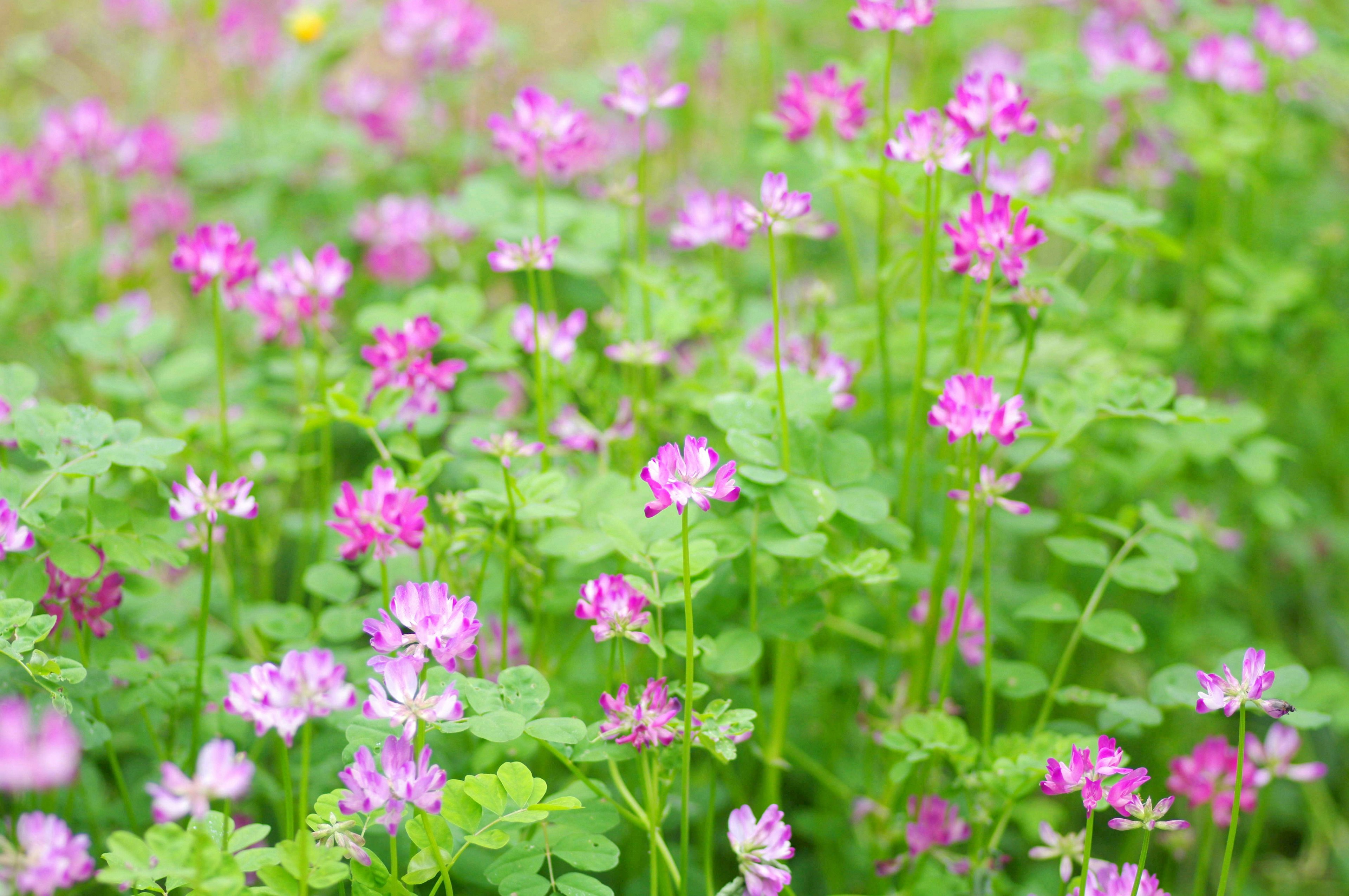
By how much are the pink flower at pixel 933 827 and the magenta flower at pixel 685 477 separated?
578 mm

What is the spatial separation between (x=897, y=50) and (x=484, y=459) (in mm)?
2206

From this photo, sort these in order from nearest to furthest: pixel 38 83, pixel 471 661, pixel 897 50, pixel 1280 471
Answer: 1. pixel 471 661
2. pixel 1280 471
3. pixel 897 50
4. pixel 38 83

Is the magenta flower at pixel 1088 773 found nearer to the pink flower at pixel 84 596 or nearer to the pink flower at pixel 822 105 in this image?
the pink flower at pixel 822 105

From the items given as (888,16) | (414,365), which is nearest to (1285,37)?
(888,16)

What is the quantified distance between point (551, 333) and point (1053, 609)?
0.79m

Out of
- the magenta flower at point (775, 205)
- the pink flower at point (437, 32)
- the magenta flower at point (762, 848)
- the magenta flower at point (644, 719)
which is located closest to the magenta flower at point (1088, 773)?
the magenta flower at point (762, 848)

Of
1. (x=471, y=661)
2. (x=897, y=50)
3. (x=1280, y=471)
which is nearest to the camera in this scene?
(x=471, y=661)

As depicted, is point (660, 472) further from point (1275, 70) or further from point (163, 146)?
point (163, 146)

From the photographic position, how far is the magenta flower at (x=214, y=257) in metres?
1.43

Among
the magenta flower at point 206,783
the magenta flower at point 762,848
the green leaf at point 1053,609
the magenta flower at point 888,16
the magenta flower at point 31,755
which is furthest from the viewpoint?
the green leaf at point 1053,609

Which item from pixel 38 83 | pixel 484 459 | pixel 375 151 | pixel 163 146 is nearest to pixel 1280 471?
pixel 484 459

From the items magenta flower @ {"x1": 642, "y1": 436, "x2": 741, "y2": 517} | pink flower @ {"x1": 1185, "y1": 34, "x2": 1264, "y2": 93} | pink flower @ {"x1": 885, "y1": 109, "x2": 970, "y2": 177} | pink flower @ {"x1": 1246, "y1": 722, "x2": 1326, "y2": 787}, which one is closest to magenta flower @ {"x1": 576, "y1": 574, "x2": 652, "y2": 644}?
magenta flower @ {"x1": 642, "y1": 436, "x2": 741, "y2": 517}

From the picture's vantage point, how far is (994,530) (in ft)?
6.36

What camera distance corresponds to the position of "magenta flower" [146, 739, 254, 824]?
83 centimetres
